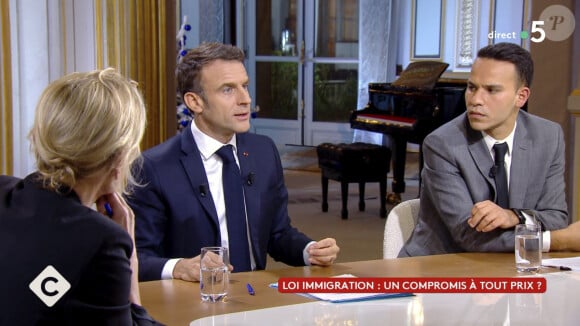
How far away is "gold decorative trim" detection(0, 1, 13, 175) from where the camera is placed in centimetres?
337

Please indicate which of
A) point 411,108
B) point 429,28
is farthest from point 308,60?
point 411,108

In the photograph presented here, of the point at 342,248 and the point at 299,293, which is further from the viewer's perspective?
the point at 342,248

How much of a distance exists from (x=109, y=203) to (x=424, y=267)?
912 mm

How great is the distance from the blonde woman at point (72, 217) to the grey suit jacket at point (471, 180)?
1.34 metres

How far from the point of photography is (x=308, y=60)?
400 inches

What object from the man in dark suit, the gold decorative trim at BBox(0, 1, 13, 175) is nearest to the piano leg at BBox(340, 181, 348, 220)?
the gold decorative trim at BBox(0, 1, 13, 175)

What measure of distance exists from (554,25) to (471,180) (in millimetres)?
2751

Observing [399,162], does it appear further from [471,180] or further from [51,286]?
[51,286]

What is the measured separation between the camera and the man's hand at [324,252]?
2.18 metres

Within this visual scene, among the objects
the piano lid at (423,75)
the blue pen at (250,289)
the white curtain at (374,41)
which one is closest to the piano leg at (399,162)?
the piano lid at (423,75)

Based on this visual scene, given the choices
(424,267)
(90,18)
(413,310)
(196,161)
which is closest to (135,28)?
(90,18)

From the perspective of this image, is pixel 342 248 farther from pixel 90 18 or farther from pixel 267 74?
pixel 267 74

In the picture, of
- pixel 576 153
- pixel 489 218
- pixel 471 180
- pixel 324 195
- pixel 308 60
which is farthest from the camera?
pixel 308 60

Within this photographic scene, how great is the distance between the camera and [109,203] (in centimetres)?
168
